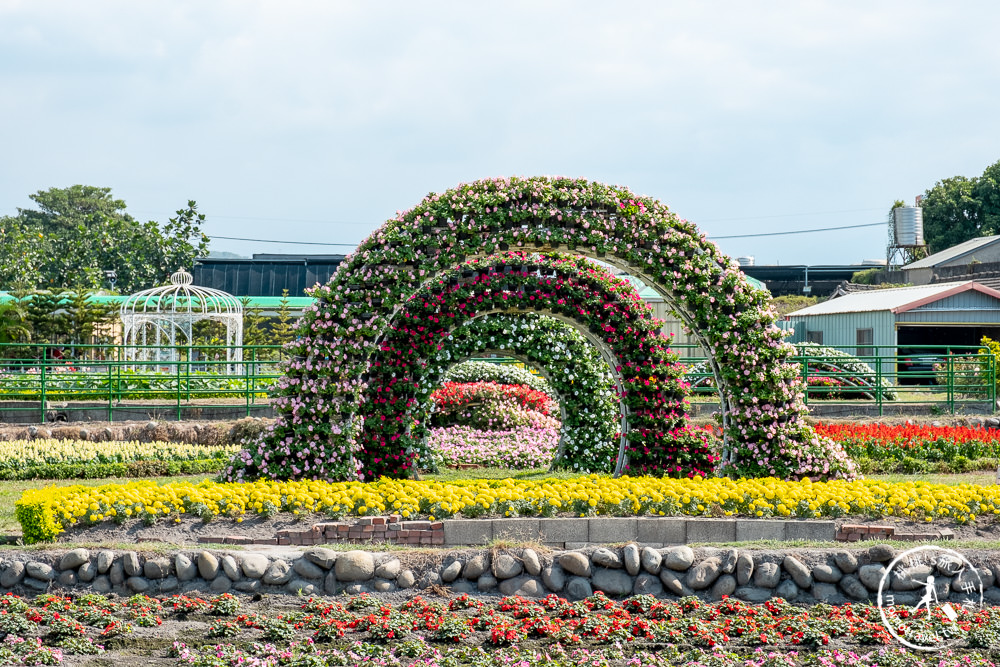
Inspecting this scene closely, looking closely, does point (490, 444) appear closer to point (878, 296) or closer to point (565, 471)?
point (565, 471)

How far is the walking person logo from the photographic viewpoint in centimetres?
565

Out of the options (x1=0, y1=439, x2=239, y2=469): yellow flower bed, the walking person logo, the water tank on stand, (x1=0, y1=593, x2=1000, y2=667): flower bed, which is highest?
the water tank on stand

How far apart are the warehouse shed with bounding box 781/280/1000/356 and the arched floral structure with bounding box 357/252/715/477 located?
16.8 metres

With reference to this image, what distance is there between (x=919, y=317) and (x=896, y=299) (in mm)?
1277

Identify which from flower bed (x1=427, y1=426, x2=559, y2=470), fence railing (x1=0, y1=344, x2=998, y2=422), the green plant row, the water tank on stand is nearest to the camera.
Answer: the green plant row

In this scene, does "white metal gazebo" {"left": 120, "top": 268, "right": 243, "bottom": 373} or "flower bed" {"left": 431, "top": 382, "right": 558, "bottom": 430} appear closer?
"flower bed" {"left": 431, "top": 382, "right": 558, "bottom": 430}

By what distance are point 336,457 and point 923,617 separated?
548 cm

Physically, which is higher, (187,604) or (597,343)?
(597,343)

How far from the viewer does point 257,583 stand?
615 centimetres

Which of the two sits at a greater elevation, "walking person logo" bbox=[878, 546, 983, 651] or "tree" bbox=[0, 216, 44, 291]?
"tree" bbox=[0, 216, 44, 291]

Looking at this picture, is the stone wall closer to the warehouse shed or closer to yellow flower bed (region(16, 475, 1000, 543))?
yellow flower bed (region(16, 475, 1000, 543))

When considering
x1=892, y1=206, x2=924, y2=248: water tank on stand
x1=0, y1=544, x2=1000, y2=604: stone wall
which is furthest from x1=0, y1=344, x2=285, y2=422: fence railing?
x1=892, y1=206, x2=924, y2=248: water tank on stand

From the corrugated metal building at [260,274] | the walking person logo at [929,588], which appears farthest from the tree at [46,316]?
the walking person logo at [929,588]

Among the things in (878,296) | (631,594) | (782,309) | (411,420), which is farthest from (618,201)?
(782,309)
